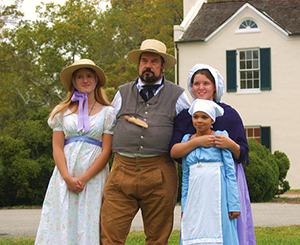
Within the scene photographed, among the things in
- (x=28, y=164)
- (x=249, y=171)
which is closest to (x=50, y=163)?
(x=28, y=164)

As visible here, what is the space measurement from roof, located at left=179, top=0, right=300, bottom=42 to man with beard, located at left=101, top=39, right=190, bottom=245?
13.7m

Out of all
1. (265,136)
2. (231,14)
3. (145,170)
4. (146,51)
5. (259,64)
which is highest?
(231,14)

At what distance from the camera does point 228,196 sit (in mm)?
3707

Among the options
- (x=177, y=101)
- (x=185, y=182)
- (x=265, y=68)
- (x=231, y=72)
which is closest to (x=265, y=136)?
(x=265, y=68)

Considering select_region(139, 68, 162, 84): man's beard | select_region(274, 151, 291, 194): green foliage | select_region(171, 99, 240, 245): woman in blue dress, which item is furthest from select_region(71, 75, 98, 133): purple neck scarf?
select_region(274, 151, 291, 194): green foliage

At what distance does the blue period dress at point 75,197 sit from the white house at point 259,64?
44.3 feet

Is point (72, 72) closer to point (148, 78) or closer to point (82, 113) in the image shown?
→ point (82, 113)

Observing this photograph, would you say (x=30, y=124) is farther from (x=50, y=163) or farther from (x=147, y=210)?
(x=147, y=210)

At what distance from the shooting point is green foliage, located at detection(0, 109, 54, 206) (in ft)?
31.9

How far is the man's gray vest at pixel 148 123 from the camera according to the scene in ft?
13.8

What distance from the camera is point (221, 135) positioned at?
3727mm

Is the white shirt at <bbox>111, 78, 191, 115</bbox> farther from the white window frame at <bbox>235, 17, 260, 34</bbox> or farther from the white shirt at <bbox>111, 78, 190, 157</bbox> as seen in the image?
the white window frame at <bbox>235, 17, 260, 34</bbox>

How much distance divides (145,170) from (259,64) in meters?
14.1

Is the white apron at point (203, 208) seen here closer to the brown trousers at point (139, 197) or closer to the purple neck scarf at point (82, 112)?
the brown trousers at point (139, 197)
